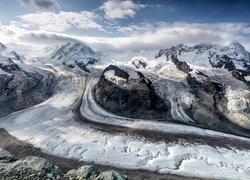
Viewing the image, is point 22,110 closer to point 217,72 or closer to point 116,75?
point 116,75

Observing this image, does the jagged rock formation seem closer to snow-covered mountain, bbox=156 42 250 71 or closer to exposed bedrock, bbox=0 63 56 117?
exposed bedrock, bbox=0 63 56 117

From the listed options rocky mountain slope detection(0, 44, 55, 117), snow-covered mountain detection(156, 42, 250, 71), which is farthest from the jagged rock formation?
snow-covered mountain detection(156, 42, 250, 71)

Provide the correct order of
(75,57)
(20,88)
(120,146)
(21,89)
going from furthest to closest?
(75,57)
(20,88)
(21,89)
(120,146)

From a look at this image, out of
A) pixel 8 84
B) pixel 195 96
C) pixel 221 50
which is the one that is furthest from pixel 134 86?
pixel 221 50

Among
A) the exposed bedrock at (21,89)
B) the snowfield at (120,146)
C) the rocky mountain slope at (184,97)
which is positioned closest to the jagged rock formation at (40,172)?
the snowfield at (120,146)

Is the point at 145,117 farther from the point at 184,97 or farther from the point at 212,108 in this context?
→ the point at 212,108

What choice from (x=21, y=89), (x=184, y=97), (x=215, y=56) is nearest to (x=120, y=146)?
(x=184, y=97)
